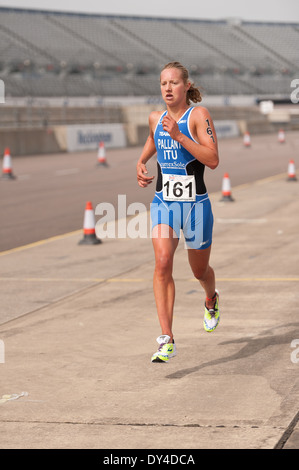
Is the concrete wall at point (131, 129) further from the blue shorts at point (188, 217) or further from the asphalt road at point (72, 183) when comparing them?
the blue shorts at point (188, 217)

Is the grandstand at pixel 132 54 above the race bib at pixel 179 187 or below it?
above

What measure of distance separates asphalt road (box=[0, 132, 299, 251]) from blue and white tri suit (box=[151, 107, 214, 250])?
262 inches

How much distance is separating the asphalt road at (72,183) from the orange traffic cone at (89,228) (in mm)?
1101

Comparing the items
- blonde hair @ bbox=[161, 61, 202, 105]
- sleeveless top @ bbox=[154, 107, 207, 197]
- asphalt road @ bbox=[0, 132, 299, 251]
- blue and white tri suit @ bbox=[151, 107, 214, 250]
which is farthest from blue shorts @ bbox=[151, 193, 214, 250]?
asphalt road @ bbox=[0, 132, 299, 251]

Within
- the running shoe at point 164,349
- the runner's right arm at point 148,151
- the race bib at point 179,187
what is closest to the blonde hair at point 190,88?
the runner's right arm at point 148,151

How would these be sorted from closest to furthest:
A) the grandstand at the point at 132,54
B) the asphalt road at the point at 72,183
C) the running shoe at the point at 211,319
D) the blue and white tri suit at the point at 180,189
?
the blue and white tri suit at the point at 180,189 → the running shoe at the point at 211,319 → the asphalt road at the point at 72,183 → the grandstand at the point at 132,54

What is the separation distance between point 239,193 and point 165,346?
13.4 metres

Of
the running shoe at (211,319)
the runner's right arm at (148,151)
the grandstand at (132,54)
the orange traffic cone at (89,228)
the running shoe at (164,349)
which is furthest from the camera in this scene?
the grandstand at (132,54)

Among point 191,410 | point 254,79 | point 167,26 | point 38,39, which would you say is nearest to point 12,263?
point 191,410

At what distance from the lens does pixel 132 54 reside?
66688 mm

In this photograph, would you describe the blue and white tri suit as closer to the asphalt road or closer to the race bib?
the race bib

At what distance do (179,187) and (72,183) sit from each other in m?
16.4

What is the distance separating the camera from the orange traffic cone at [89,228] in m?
12.6

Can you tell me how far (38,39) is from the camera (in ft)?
202
